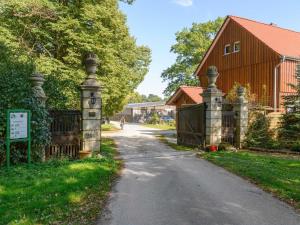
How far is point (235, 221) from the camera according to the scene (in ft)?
16.3

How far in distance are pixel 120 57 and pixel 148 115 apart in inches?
1316

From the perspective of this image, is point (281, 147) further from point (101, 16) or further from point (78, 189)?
point (101, 16)

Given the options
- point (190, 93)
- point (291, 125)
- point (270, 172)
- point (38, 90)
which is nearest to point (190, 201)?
point (270, 172)

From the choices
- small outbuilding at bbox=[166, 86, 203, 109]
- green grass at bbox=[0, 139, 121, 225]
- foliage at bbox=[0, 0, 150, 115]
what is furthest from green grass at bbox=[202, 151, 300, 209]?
small outbuilding at bbox=[166, 86, 203, 109]

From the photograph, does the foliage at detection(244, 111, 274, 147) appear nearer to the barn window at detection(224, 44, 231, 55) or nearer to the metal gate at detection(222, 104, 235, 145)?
the metal gate at detection(222, 104, 235, 145)

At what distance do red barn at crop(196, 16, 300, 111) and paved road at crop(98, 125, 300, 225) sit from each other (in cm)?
1286

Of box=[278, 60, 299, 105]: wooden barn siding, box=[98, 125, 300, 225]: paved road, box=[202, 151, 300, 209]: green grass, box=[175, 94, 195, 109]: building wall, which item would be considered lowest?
box=[98, 125, 300, 225]: paved road

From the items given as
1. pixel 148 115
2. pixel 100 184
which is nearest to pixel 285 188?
pixel 100 184

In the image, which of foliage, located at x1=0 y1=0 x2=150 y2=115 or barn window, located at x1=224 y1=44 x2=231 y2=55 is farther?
barn window, located at x1=224 y1=44 x2=231 y2=55

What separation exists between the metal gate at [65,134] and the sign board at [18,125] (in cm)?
164

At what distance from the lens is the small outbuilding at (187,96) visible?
80.6 feet

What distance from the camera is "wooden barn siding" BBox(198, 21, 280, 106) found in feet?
68.3

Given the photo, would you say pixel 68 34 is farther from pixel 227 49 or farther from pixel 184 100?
pixel 227 49

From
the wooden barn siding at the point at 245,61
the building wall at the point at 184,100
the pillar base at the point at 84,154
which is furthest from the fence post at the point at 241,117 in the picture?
the building wall at the point at 184,100
